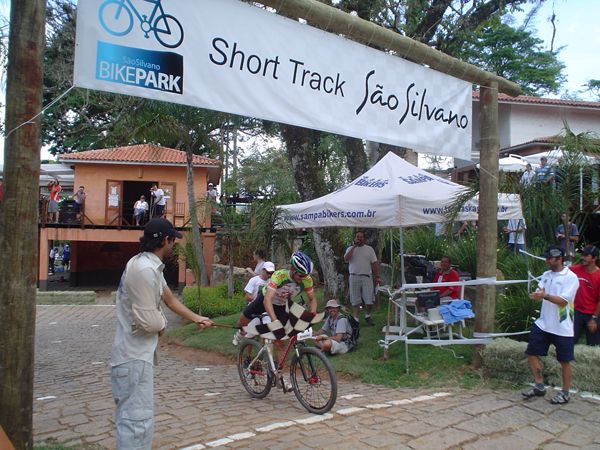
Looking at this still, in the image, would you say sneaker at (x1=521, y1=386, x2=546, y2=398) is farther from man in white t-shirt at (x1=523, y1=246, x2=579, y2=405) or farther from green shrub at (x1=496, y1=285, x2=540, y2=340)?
green shrub at (x1=496, y1=285, x2=540, y2=340)

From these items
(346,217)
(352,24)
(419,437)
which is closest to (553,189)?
(346,217)

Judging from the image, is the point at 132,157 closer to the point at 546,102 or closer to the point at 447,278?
the point at 546,102

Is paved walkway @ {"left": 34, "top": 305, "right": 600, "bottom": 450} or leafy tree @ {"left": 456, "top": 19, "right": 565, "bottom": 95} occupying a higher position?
leafy tree @ {"left": 456, "top": 19, "right": 565, "bottom": 95}

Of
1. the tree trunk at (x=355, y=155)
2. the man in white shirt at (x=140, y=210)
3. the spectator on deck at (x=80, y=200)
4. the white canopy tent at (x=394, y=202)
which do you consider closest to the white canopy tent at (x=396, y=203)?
the white canopy tent at (x=394, y=202)

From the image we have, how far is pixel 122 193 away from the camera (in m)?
26.5

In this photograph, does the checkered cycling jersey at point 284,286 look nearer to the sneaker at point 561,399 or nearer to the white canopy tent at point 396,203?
the white canopy tent at point 396,203

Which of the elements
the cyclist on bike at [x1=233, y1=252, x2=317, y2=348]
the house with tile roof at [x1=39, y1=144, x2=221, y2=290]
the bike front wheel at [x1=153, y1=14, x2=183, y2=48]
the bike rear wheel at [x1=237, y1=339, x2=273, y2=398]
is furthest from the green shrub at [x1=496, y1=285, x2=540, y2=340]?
the house with tile roof at [x1=39, y1=144, x2=221, y2=290]

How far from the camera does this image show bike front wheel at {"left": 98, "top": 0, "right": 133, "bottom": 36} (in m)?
4.37

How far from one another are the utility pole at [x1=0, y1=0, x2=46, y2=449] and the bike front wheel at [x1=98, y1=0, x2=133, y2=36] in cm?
45

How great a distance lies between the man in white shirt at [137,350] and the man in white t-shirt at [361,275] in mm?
7319

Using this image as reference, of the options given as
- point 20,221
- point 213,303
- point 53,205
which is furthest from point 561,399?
point 53,205

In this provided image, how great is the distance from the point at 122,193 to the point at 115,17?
23.2 metres

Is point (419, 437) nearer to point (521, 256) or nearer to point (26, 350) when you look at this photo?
point (26, 350)

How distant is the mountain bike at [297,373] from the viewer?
18.8 feet
